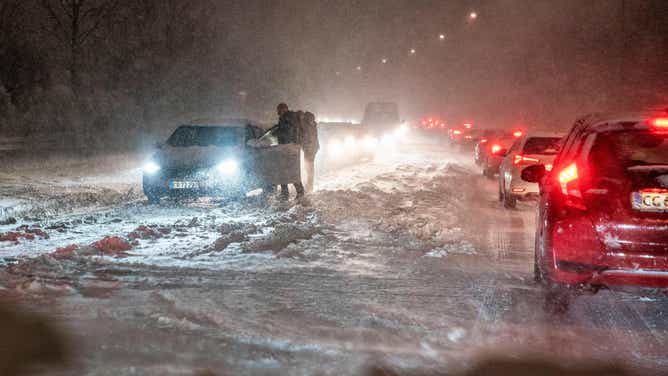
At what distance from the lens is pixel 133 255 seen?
24.5ft

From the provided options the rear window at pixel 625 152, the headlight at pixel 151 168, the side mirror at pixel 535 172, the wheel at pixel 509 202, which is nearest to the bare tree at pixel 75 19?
the headlight at pixel 151 168

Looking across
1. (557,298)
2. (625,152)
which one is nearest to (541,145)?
(625,152)

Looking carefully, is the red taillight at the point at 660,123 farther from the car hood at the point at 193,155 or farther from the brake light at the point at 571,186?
the car hood at the point at 193,155

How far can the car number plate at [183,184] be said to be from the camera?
39.3 feet

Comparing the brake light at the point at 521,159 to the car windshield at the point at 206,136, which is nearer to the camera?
the brake light at the point at 521,159

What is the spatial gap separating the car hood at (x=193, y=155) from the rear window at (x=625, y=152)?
763cm

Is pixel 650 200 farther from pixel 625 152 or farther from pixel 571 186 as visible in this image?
pixel 625 152

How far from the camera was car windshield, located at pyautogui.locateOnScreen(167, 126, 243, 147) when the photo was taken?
43.3 ft

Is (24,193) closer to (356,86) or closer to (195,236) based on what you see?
(195,236)

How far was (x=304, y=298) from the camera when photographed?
18.9ft

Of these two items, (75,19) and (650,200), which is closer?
(650,200)

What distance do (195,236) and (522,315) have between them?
15.3ft

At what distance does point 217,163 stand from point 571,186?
7.83 m

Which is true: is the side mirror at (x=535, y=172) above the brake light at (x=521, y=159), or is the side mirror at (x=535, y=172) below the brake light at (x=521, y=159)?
above
